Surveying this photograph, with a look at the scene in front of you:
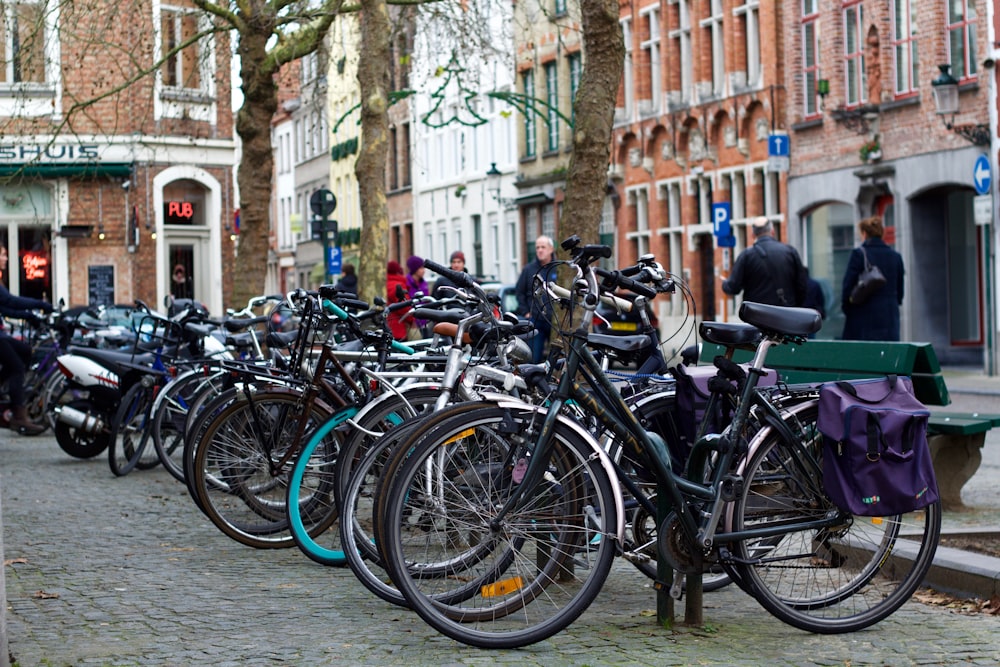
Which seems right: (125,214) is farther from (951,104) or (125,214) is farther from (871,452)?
(871,452)

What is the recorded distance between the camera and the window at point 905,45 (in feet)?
106

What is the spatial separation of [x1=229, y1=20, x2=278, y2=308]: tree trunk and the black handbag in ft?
25.3

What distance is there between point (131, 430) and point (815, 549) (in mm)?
7957

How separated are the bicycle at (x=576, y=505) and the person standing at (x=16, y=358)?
10.3 m

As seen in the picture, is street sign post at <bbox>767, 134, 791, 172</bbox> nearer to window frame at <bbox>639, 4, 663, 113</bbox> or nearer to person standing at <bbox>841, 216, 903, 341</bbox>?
window frame at <bbox>639, 4, 663, 113</bbox>

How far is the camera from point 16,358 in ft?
53.6

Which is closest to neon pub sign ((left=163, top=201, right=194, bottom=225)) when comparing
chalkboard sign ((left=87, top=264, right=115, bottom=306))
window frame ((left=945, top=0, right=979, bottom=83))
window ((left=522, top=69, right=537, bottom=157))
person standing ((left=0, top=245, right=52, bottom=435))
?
chalkboard sign ((left=87, top=264, right=115, bottom=306))

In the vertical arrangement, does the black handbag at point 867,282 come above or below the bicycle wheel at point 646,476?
above

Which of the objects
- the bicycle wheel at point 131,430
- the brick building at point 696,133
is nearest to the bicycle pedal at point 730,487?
the bicycle wheel at point 131,430

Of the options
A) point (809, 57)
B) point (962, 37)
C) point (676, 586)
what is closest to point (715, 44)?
point (809, 57)

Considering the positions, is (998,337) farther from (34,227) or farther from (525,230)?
(525,230)

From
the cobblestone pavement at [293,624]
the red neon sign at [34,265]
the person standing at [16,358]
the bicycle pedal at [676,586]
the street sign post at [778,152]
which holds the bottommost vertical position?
the cobblestone pavement at [293,624]

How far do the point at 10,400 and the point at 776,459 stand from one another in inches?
455

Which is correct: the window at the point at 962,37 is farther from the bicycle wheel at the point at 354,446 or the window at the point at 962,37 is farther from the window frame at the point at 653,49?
the bicycle wheel at the point at 354,446
